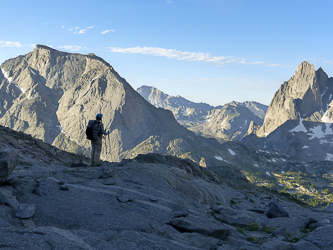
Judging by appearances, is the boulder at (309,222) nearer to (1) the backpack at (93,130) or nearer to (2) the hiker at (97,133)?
(2) the hiker at (97,133)

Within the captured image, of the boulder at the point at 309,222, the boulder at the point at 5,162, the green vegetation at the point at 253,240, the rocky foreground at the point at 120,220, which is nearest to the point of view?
the rocky foreground at the point at 120,220

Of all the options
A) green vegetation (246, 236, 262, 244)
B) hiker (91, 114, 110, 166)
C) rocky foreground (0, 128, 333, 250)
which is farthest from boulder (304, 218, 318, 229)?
hiker (91, 114, 110, 166)

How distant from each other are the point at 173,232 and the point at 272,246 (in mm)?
4725

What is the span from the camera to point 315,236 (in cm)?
1541

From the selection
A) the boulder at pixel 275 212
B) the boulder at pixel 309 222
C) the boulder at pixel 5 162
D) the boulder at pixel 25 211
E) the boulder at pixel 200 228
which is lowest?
the boulder at pixel 275 212

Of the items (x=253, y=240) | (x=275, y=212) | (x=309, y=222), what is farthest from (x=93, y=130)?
(x=309, y=222)

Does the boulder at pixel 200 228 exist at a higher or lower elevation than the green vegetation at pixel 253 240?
higher

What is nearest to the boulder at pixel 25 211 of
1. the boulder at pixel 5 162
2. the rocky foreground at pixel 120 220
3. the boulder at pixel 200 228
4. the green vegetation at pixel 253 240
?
the rocky foreground at pixel 120 220

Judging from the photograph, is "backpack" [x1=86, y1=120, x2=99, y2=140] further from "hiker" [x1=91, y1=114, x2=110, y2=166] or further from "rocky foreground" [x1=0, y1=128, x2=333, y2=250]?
"rocky foreground" [x1=0, y1=128, x2=333, y2=250]

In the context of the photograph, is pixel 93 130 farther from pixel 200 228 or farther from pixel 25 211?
pixel 200 228

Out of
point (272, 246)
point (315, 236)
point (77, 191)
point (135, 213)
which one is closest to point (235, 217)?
point (315, 236)

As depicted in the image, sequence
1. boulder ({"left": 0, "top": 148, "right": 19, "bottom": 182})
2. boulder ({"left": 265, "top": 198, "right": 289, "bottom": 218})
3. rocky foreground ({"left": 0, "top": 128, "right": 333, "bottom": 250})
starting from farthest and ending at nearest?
boulder ({"left": 265, "top": 198, "right": 289, "bottom": 218}) < boulder ({"left": 0, "top": 148, "right": 19, "bottom": 182}) < rocky foreground ({"left": 0, "top": 128, "right": 333, "bottom": 250})

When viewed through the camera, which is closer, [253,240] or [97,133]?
[253,240]

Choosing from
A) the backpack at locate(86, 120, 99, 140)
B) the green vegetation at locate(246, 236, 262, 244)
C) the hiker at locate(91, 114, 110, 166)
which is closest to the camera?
the green vegetation at locate(246, 236, 262, 244)
